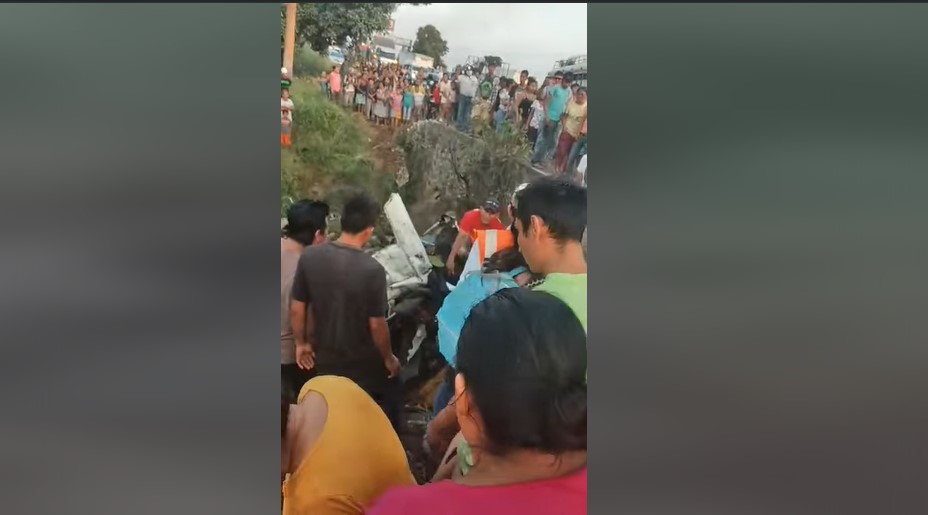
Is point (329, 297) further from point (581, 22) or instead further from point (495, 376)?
point (581, 22)

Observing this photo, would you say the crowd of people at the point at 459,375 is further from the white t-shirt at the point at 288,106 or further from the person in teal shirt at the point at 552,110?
the white t-shirt at the point at 288,106

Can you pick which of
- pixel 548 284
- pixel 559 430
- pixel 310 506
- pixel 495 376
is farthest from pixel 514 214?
pixel 310 506

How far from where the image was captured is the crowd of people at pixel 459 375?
87.4 inches

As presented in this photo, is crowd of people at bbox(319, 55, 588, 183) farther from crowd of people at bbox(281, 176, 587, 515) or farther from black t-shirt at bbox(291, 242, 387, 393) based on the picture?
black t-shirt at bbox(291, 242, 387, 393)

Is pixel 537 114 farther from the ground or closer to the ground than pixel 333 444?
farther from the ground

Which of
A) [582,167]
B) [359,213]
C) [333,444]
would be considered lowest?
[333,444]

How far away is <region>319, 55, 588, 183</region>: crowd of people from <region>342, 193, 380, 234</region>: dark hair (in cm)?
21

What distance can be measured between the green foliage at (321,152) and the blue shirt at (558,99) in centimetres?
49

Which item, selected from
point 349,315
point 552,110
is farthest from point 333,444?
point 552,110

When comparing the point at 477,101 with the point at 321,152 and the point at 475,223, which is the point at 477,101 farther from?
the point at 321,152

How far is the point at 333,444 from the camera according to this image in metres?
2.27

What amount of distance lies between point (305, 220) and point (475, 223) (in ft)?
1.49

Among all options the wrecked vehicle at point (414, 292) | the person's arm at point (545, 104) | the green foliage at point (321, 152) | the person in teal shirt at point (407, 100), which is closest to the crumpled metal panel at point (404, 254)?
the wrecked vehicle at point (414, 292)

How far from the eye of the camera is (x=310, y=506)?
7.45 feet
